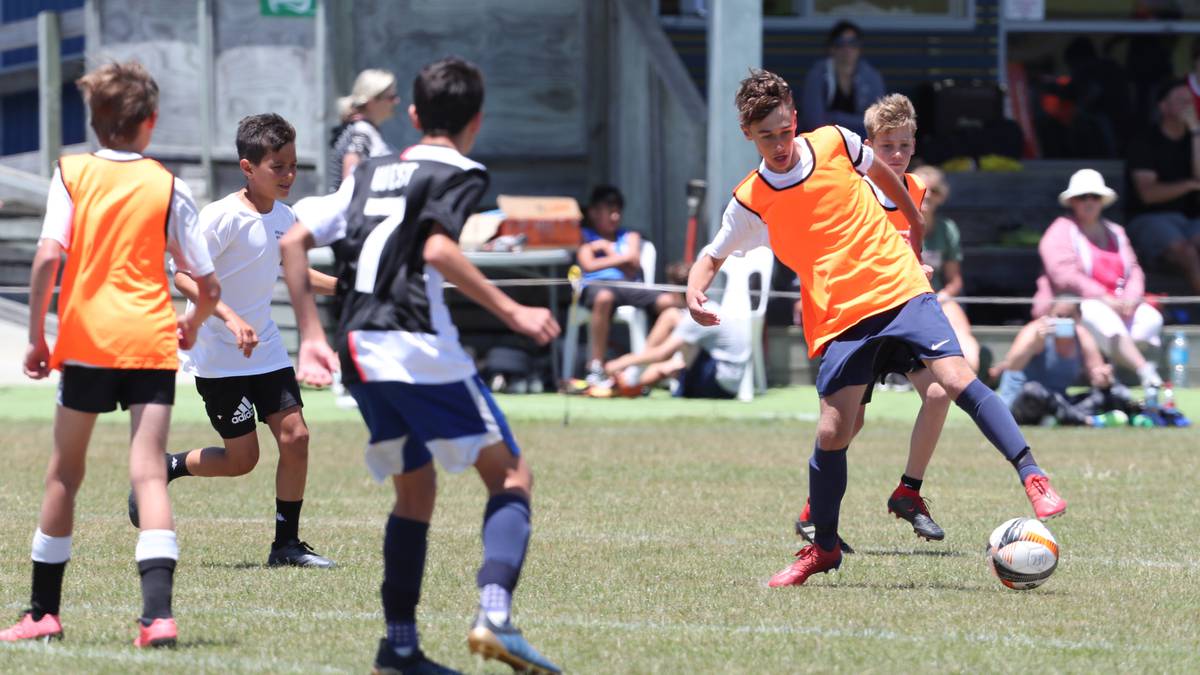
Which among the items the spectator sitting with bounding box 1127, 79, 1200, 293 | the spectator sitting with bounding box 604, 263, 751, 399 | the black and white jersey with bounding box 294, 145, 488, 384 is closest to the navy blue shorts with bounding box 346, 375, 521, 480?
the black and white jersey with bounding box 294, 145, 488, 384

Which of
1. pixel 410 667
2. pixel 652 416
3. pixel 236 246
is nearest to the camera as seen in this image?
pixel 410 667

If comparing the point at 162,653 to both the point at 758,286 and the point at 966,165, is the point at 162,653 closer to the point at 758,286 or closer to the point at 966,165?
the point at 758,286

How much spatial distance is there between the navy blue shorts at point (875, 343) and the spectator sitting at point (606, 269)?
324 inches

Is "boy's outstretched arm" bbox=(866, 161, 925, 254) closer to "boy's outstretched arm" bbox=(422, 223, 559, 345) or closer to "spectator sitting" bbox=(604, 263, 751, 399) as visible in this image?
"boy's outstretched arm" bbox=(422, 223, 559, 345)

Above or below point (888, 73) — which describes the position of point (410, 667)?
below

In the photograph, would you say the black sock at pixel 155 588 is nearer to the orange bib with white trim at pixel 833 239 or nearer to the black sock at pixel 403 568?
the black sock at pixel 403 568

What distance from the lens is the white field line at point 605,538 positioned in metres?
7.57

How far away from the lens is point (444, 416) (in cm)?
516

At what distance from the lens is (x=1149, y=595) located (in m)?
6.76

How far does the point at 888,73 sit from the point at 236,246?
13462 millimetres

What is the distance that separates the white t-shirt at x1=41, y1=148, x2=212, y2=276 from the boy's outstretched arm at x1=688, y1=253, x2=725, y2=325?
2.09 meters

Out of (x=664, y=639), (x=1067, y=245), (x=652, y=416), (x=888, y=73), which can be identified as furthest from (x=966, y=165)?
(x=664, y=639)

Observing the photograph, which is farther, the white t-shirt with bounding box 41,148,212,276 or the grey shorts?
A: the grey shorts

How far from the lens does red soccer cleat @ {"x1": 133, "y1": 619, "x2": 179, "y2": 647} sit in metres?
5.59
